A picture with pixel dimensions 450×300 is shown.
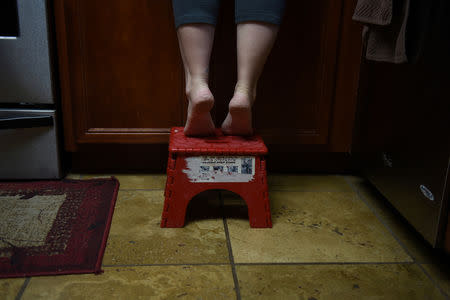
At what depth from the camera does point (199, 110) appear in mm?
1111

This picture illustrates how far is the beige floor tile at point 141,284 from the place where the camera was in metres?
0.85

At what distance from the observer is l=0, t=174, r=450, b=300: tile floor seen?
879mm

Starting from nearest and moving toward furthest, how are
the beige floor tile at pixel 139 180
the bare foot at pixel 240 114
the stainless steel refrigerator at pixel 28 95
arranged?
1. the bare foot at pixel 240 114
2. the stainless steel refrigerator at pixel 28 95
3. the beige floor tile at pixel 139 180

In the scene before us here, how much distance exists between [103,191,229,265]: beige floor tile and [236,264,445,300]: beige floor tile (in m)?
0.12

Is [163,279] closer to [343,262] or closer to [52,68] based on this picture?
[343,262]

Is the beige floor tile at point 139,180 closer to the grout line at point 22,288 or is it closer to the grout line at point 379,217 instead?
the grout line at point 22,288

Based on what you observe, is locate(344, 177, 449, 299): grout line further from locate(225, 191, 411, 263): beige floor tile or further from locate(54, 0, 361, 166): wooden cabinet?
locate(54, 0, 361, 166): wooden cabinet

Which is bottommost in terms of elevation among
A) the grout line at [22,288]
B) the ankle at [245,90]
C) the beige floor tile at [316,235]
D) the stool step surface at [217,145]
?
the grout line at [22,288]

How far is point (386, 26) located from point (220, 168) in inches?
22.6

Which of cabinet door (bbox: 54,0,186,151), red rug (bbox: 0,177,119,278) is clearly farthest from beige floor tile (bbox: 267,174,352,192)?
red rug (bbox: 0,177,119,278)

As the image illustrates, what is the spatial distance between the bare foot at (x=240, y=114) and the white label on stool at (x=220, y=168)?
112 mm

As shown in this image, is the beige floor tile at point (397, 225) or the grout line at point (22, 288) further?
the beige floor tile at point (397, 225)

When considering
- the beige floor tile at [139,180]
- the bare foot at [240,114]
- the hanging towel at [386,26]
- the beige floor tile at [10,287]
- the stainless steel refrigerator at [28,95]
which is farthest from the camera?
the beige floor tile at [139,180]

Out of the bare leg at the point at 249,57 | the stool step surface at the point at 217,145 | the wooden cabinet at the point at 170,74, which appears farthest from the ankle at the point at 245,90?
the wooden cabinet at the point at 170,74
